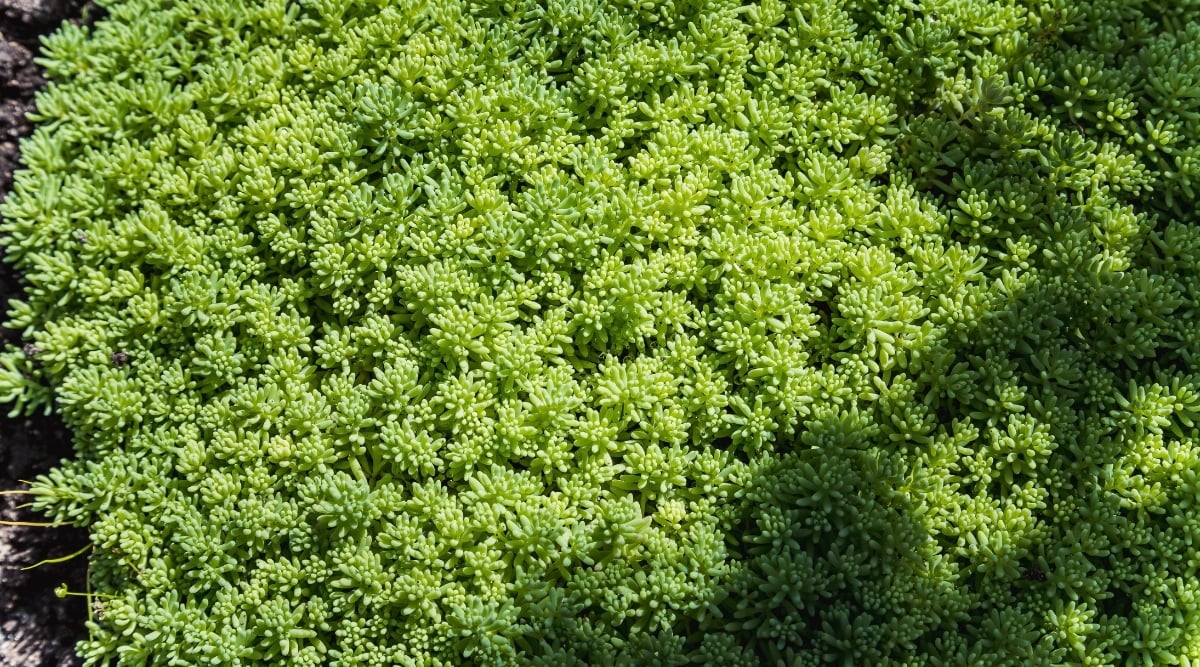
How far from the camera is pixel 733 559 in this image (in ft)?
9.03

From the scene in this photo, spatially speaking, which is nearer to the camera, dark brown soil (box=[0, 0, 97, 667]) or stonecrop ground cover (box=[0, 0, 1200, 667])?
stonecrop ground cover (box=[0, 0, 1200, 667])

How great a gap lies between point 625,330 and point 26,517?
234cm

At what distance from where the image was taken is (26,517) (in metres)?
3.24

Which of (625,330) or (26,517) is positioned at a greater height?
(625,330)

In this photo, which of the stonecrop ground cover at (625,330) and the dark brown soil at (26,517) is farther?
the dark brown soil at (26,517)

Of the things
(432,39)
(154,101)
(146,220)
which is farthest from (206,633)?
(432,39)

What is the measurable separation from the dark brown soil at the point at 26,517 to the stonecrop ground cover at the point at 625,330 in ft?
0.51

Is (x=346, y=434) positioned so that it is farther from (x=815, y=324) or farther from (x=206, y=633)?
(x=815, y=324)

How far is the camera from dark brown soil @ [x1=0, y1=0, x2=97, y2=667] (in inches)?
124

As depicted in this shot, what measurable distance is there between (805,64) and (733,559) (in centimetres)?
172

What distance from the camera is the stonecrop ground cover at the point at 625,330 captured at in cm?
272

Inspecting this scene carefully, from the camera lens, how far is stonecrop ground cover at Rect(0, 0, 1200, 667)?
2721mm

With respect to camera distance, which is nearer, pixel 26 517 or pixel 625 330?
pixel 625 330

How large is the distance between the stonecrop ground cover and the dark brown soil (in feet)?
0.51
